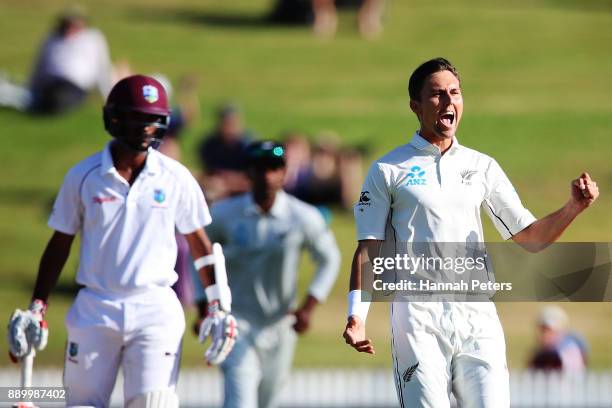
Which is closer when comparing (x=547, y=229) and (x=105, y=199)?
(x=547, y=229)

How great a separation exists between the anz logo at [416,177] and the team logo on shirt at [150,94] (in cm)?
149

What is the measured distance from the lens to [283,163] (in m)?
9.88

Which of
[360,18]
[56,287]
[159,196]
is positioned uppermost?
[360,18]

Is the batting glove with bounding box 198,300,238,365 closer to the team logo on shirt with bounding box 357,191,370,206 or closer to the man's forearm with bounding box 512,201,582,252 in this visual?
the team logo on shirt with bounding box 357,191,370,206

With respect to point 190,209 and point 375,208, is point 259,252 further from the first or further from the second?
point 375,208

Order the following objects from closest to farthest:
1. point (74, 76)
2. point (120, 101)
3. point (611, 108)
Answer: point (120, 101) → point (74, 76) → point (611, 108)

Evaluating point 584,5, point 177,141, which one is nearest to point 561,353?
point 177,141

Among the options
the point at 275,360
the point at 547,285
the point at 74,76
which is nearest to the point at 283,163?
the point at 275,360

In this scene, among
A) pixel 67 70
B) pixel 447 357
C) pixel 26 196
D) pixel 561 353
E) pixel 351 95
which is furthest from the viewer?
pixel 351 95

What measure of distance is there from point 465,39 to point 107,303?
935 inches

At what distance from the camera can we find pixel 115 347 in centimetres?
738

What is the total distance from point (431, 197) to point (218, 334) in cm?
147

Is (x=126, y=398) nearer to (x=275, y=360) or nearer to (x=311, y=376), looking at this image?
(x=275, y=360)

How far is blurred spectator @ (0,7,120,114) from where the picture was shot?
21.8 meters
